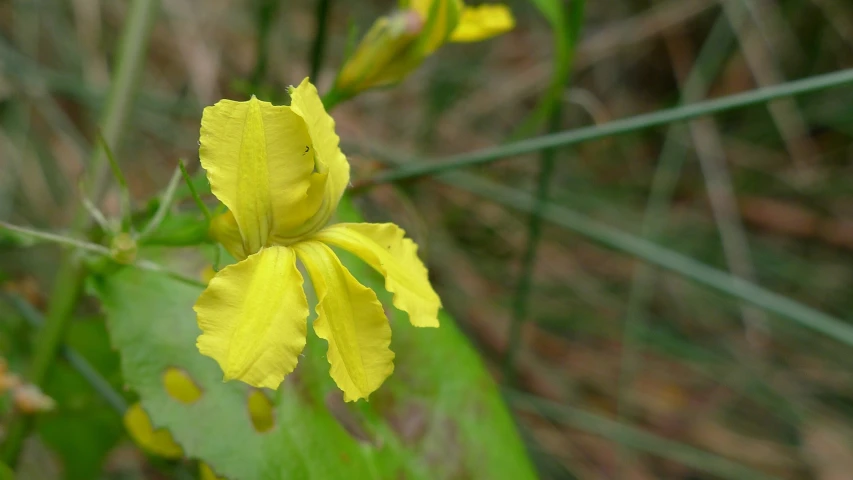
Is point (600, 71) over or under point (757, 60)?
over

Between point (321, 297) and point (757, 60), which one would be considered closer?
point (321, 297)

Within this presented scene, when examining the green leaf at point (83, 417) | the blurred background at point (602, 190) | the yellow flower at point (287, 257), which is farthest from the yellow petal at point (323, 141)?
the blurred background at point (602, 190)

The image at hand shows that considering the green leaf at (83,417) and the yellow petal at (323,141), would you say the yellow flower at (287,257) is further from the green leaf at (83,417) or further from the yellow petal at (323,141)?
the green leaf at (83,417)

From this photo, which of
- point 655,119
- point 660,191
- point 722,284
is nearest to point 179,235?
point 655,119

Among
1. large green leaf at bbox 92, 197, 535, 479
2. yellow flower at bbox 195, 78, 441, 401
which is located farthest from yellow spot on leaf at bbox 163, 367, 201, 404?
yellow flower at bbox 195, 78, 441, 401

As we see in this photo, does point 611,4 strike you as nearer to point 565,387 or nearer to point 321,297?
point 565,387

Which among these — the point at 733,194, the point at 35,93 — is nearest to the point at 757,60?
the point at 733,194
